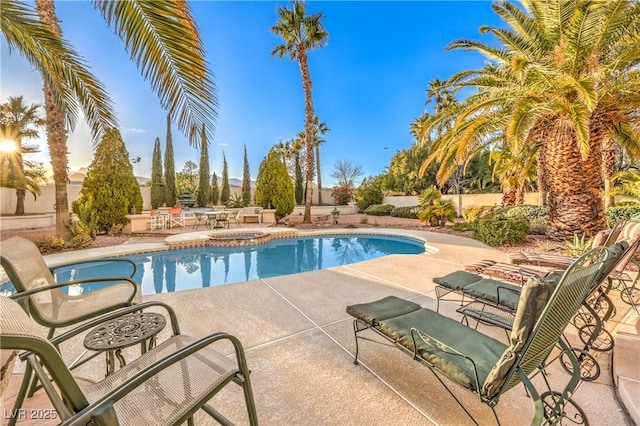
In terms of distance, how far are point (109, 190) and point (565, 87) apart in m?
13.6

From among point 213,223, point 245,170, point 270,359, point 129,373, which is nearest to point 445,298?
point 270,359

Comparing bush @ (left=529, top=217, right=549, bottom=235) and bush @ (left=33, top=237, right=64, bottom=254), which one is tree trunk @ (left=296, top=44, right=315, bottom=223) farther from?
bush @ (left=33, top=237, right=64, bottom=254)

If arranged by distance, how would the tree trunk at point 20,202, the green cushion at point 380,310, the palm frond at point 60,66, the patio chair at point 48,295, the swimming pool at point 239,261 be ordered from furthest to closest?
the tree trunk at point 20,202
the swimming pool at point 239,261
the palm frond at point 60,66
the green cushion at point 380,310
the patio chair at point 48,295

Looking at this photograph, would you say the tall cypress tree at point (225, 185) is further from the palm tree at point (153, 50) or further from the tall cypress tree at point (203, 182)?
the palm tree at point (153, 50)

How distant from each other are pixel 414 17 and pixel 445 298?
10.8 m

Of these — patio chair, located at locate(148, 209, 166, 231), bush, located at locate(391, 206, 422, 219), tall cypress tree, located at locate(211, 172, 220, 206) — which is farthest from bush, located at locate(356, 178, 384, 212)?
patio chair, located at locate(148, 209, 166, 231)

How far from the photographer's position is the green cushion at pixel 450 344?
5.46 ft

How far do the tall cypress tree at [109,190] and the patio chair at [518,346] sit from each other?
11111mm

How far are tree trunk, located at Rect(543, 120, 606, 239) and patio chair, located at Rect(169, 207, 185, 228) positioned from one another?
557 inches

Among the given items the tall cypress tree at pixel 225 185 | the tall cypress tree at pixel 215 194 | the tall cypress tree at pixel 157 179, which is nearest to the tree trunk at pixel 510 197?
the tall cypress tree at pixel 225 185

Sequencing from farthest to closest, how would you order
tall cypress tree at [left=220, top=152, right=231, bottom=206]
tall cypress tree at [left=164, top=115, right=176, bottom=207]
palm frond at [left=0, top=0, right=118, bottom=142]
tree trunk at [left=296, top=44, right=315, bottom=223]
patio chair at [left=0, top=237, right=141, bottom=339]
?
tall cypress tree at [left=220, top=152, right=231, bottom=206]
tall cypress tree at [left=164, top=115, right=176, bottom=207]
tree trunk at [left=296, top=44, right=315, bottom=223]
palm frond at [left=0, top=0, right=118, bottom=142]
patio chair at [left=0, top=237, right=141, bottom=339]

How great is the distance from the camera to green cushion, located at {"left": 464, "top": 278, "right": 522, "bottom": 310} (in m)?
2.68

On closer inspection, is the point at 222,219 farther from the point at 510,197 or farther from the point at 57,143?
the point at 510,197

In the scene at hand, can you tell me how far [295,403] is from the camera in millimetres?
1952
